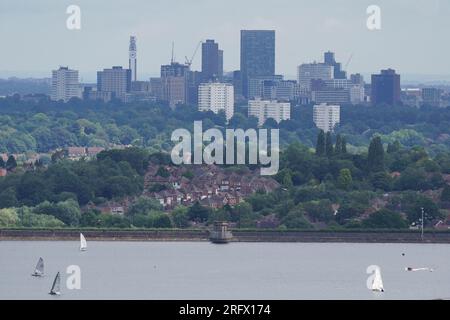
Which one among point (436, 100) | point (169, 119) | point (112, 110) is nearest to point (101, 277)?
point (169, 119)

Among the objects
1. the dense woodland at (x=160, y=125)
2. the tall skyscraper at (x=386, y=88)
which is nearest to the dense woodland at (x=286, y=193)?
the dense woodland at (x=160, y=125)

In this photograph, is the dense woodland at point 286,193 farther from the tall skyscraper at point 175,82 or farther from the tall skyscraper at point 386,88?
the tall skyscraper at point 175,82

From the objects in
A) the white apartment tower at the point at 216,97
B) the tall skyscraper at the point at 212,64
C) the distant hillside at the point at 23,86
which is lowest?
the distant hillside at the point at 23,86

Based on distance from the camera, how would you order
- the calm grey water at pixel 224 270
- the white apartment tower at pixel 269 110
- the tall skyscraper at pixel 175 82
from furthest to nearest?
1. the tall skyscraper at pixel 175 82
2. the white apartment tower at pixel 269 110
3. the calm grey water at pixel 224 270

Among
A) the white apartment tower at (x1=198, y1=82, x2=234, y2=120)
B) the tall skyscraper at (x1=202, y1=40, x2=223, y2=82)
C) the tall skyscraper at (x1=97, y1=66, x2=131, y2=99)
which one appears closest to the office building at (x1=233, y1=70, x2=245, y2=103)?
the tall skyscraper at (x1=202, y1=40, x2=223, y2=82)

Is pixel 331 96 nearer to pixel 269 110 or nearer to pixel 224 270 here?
pixel 269 110

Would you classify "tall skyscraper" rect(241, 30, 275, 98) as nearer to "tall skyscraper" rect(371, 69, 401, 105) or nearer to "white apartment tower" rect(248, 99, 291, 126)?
"white apartment tower" rect(248, 99, 291, 126)

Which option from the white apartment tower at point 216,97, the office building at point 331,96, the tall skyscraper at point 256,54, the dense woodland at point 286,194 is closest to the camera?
the dense woodland at point 286,194
